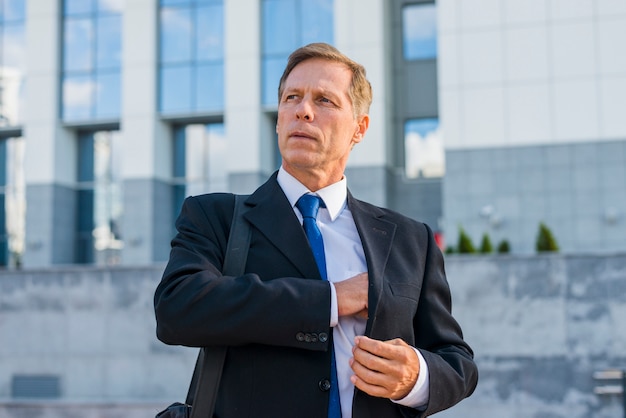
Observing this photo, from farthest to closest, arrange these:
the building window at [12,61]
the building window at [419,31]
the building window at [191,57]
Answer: the building window at [12,61] → the building window at [419,31] → the building window at [191,57]

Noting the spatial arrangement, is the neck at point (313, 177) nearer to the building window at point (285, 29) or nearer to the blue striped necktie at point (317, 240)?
the blue striped necktie at point (317, 240)

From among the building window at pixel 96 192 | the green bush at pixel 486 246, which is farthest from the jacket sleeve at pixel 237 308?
the building window at pixel 96 192

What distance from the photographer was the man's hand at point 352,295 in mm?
2154

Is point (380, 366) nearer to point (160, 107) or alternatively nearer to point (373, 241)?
point (373, 241)

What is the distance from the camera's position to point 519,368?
10.4 metres

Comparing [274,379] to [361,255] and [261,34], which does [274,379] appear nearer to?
[361,255]

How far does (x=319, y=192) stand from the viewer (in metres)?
2.52

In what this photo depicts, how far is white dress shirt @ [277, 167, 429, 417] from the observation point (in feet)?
7.16

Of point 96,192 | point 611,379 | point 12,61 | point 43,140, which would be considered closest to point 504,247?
point 611,379

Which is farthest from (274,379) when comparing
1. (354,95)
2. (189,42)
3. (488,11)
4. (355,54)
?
(189,42)

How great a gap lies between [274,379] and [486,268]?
9.05 metres

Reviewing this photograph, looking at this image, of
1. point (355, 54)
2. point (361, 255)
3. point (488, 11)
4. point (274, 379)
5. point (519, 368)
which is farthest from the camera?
point (355, 54)

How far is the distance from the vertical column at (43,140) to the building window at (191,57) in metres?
3.88

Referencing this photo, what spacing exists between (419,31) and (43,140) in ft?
43.1
